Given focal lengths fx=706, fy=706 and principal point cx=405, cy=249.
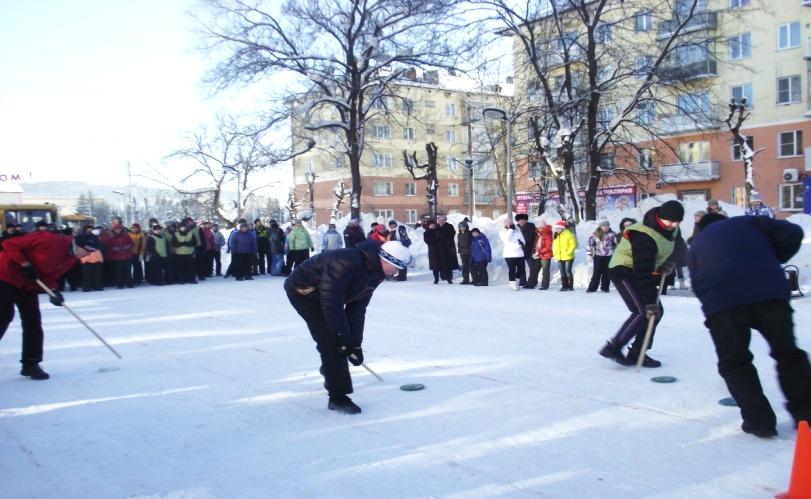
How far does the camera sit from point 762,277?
15.9ft

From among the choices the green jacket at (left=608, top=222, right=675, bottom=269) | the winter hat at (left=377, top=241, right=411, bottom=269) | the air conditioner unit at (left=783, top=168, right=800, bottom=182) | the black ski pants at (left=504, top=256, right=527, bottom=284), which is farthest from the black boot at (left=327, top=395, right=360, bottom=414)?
the air conditioner unit at (left=783, top=168, right=800, bottom=182)

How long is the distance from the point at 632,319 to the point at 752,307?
255cm

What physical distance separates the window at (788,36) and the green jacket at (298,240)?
3256cm

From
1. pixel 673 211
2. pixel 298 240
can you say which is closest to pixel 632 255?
pixel 673 211

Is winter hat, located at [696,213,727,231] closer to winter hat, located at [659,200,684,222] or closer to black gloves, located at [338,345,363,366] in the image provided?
winter hat, located at [659,200,684,222]

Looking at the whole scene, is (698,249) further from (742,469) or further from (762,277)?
(742,469)

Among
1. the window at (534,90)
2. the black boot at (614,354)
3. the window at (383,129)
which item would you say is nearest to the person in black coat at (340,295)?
the black boot at (614,354)

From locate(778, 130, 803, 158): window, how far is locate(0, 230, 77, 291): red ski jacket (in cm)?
4230

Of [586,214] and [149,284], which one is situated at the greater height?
[586,214]

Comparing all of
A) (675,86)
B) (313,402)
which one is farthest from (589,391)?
(675,86)

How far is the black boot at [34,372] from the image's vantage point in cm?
774

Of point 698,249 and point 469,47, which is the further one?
point 469,47

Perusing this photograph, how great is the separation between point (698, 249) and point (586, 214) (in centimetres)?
2173

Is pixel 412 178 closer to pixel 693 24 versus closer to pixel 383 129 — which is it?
pixel 383 129
